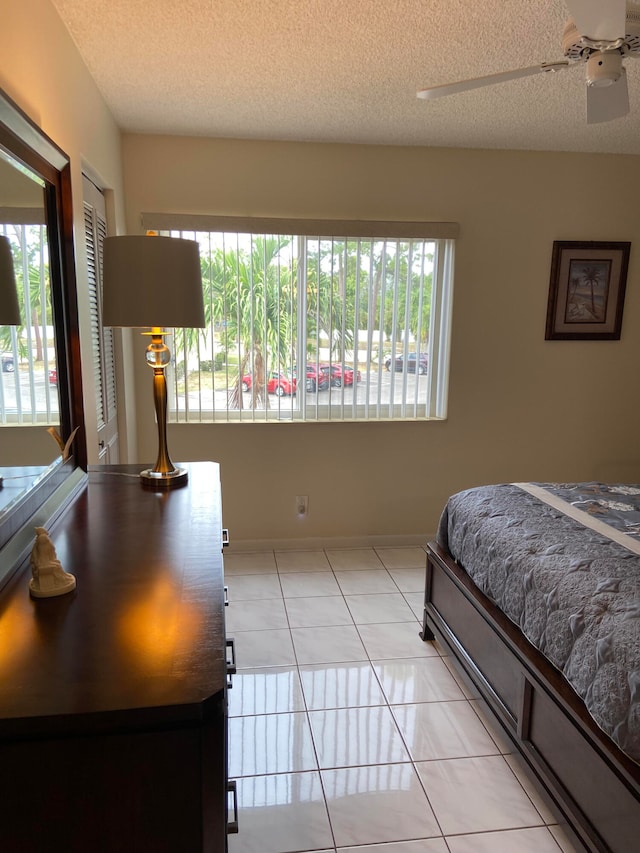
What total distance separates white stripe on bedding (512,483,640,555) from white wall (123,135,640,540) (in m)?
1.23

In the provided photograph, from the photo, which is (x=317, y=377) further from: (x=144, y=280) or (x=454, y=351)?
(x=144, y=280)

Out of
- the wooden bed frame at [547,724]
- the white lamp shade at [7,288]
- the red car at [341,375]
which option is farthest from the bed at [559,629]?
the white lamp shade at [7,288]

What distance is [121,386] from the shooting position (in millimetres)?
3066

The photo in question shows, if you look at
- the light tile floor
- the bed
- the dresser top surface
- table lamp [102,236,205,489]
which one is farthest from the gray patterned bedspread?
table lamp [102,236,205,489]

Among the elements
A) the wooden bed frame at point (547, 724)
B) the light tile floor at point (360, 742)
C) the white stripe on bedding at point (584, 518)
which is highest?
the white stripe on bedding at point (584, 518)

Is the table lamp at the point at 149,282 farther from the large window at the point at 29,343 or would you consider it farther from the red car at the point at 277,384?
the red car at the point at 277,384

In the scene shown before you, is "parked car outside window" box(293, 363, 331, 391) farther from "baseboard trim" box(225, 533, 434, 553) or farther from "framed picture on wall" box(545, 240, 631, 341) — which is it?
"framed picture on wall" box(545, 240, 631, 341)

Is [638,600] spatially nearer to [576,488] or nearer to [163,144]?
[576,488]

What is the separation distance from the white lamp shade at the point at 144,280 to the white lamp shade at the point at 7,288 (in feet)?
1.10

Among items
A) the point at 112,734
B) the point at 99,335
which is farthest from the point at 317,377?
the point at 112,734

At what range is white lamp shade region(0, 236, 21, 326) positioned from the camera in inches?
53.4

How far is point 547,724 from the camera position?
5.60ft

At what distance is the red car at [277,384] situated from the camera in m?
3.54

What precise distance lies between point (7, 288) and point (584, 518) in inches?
81.6
